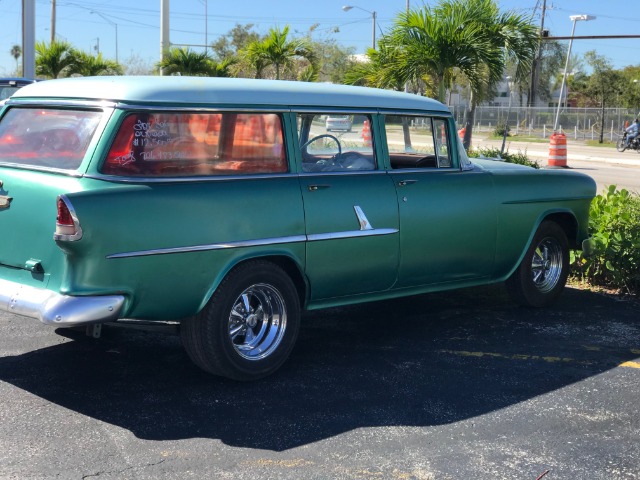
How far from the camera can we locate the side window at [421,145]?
646 centimetres

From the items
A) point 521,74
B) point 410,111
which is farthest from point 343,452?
point 521,74

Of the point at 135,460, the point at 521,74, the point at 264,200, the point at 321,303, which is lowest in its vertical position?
the point at 135,460

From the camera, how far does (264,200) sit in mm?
5133

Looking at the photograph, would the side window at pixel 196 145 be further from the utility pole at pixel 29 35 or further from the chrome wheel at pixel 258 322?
the utility pole at pixel 29 35

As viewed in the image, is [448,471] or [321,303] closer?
[448,471]

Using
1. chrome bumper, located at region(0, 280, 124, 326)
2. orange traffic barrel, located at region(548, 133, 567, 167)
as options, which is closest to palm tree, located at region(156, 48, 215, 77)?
orange traffic barrel, located at region(548, 133, 567, 167)

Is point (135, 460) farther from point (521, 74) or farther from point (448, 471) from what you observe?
point (521, 74)

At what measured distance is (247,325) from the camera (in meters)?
5.26

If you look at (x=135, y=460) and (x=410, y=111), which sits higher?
(x=410, y=111)

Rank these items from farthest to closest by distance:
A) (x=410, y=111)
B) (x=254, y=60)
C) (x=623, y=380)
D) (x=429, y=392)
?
(x=254, y=60), (x=410, y=111), (x=623, y=380), (x=429, y=392)

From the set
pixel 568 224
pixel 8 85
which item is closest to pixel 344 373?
pixel 568 224

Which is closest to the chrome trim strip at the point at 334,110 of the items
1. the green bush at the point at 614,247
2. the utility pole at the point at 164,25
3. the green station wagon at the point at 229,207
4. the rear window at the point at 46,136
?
the green station wagon at the point at 229,207

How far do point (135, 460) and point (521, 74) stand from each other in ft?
39.4

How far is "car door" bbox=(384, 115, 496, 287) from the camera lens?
5.98 meters
